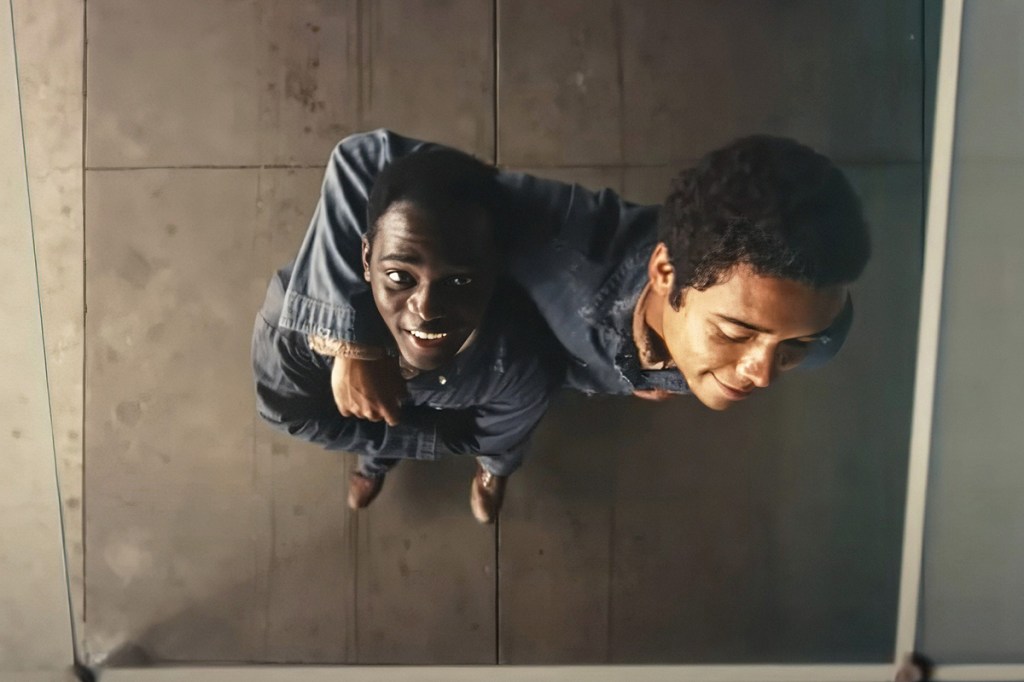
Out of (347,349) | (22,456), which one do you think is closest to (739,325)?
(347,349)

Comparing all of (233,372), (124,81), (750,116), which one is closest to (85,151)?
(124,81)

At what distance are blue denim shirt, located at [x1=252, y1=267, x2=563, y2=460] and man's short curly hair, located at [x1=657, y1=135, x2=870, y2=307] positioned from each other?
7.5 inches

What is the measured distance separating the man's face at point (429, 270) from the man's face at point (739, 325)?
203 millimetres

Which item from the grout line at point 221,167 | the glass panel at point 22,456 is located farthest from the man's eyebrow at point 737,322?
the glass panel at point 22,456

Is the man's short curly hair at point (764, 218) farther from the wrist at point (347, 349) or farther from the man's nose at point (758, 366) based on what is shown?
the wrist at point (347, 349)

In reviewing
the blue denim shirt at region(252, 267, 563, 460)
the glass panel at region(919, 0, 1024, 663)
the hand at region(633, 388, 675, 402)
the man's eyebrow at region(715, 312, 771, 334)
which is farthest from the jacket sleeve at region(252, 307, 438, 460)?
the glass panel at region(919, 0, 1024, 663)

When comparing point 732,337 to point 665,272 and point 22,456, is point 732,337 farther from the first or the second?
point 22,456

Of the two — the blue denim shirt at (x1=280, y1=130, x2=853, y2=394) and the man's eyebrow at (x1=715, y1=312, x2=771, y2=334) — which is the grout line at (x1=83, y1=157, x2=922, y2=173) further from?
the man's eyebrow at (x1=715, y1=312, x2=771, y2=334)

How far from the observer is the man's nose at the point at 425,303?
85 centimetres

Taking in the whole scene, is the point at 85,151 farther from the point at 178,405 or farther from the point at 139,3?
the point at 178,405

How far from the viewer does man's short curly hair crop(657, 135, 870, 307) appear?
813mm

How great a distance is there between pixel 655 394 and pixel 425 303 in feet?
1.03

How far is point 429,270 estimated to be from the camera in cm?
85

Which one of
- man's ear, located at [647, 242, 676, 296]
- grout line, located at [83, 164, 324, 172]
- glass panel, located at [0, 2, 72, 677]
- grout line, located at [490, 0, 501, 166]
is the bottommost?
glass panel, located at [0, 2, 72, 677]
